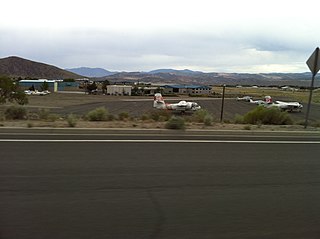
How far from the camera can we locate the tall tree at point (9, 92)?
4680 centimetres

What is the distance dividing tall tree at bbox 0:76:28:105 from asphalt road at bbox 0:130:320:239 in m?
39.8

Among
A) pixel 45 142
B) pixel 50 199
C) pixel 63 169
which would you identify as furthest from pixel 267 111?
pixel 50 199

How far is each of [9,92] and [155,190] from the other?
1831 inches

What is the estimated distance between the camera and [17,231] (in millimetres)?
4285

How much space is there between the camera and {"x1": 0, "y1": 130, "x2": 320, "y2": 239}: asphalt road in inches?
178

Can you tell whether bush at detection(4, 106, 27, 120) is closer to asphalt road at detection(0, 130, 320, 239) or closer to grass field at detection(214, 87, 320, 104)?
asphalt road at detection(0, 130, 320, 239)

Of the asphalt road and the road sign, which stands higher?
the road sign

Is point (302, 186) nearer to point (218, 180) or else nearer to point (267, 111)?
point (218, 180)

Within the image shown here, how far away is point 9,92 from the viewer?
48.1 m

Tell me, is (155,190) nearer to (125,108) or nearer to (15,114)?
(15,114)

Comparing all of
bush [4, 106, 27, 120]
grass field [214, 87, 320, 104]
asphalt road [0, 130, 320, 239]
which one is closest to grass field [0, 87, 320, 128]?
bush [4, 106, 27, 120]

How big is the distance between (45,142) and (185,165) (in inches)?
167

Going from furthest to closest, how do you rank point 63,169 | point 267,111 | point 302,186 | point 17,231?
1. point 267,111
2. point 63,169
3. point 302,186
4. point 17,231

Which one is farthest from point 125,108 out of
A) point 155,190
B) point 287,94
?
point 287,94
